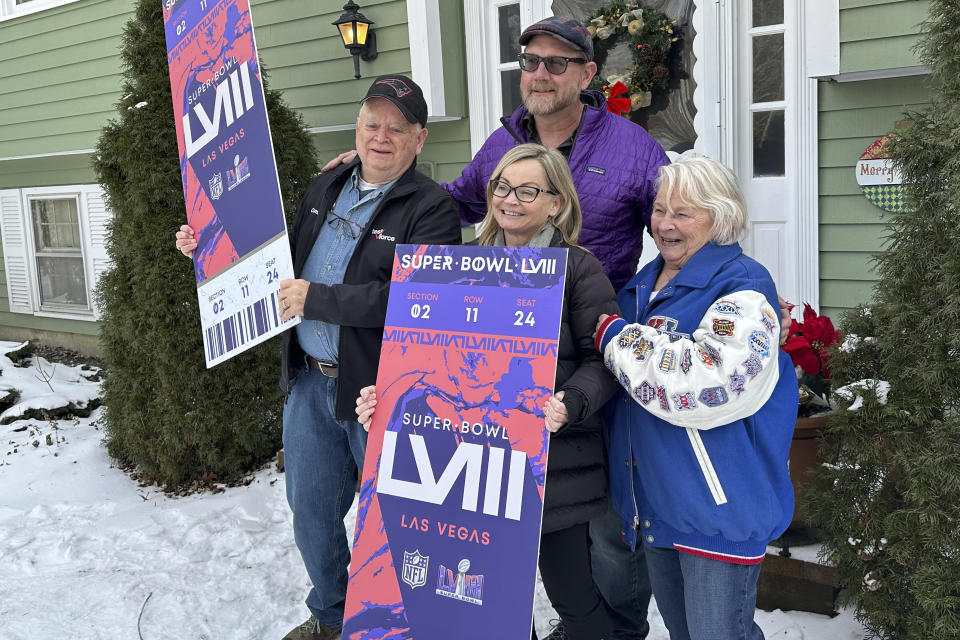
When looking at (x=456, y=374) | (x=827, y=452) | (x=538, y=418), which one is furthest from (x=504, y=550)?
(x=827, y=452)

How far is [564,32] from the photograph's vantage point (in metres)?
2.24

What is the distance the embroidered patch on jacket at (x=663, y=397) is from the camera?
1629mm

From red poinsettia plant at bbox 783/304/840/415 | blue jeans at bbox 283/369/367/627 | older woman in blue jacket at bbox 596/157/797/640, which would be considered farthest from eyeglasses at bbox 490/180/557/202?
red poinsettia plant at bbox 783/304/840/415

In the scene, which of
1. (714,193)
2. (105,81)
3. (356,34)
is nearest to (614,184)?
(714,193)

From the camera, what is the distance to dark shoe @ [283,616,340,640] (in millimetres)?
2500

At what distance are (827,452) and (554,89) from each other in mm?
1362

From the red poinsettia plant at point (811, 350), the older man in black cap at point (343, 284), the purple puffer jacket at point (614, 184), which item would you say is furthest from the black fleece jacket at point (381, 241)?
the red poinsettia plant at point (811, 350)

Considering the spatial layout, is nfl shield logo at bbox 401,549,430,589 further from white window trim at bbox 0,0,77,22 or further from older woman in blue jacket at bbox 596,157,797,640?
white window trim at bbox 0,0,77,22

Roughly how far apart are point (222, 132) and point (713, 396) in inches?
60.7

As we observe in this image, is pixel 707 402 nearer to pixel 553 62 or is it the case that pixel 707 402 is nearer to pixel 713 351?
pixel 713 351

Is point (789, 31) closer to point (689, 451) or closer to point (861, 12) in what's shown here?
point (861, 12)

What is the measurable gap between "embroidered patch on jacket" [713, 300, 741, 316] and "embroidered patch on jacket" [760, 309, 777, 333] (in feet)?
0.17

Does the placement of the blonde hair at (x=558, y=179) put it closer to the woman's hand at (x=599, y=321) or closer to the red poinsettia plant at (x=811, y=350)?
the woman's hand at (x=599, y=321)

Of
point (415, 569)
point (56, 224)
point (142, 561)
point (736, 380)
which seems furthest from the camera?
point (56, 224)
